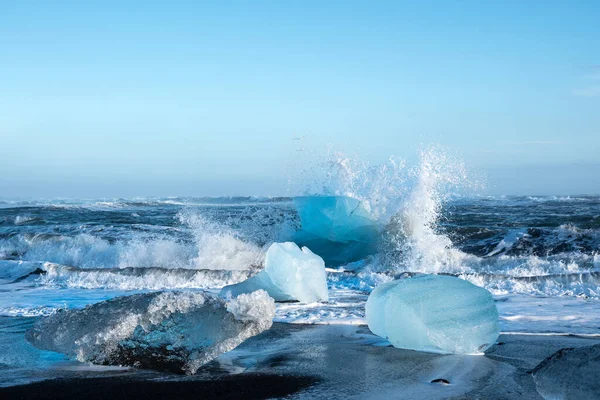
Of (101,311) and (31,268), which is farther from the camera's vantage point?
(31,268)

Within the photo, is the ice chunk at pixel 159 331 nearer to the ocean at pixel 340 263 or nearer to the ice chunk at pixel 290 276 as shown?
the ocean at pixel 340 263

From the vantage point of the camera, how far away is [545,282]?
755 cm

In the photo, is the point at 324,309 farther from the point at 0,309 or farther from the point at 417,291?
the point at 0,309

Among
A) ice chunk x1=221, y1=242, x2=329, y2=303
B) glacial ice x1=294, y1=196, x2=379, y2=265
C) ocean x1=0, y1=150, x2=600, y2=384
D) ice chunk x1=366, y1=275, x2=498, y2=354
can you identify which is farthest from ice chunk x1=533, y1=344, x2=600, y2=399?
glacial ice x1=294, y1=196, x2=379, y2=265

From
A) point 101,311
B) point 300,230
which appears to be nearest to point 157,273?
point 300,230

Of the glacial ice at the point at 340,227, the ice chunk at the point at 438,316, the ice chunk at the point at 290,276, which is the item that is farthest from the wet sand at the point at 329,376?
the glacial ice at the point at 340,227

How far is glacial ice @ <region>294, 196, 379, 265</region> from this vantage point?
11.5m

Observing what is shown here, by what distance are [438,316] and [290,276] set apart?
228cm

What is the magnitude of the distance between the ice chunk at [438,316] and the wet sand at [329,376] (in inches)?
3.9

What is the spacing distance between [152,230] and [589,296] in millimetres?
11515

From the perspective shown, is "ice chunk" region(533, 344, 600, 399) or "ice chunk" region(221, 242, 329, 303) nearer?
"ice chunk" region(533, 344, 600, 399)

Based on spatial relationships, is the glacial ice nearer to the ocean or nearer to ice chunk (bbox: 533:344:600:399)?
the ocean

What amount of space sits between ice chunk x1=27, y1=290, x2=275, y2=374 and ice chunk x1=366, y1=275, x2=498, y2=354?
104 cm

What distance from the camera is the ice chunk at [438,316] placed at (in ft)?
13.8
